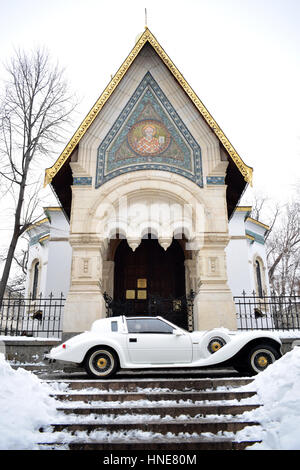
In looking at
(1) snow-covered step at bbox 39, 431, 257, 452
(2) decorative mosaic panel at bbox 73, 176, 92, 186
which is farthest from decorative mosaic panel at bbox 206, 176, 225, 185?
(1) snow-covered step at bbox 39, 431, 257, 452

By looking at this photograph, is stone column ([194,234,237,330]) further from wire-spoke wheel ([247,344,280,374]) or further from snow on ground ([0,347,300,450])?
snow on ground ([0,347,300,450])

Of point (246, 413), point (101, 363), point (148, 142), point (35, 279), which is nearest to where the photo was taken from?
point (246, 413)

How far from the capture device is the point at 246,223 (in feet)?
69.9

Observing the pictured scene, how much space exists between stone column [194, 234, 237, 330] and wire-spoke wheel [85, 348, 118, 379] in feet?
13.6

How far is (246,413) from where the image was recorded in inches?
205

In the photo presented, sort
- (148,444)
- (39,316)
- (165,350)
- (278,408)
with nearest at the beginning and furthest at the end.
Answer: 1. (148,444)
2. (278,408)
3. (165,350)
4. (39,316)

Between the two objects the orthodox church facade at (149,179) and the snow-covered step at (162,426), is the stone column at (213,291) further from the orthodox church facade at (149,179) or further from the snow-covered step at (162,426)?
the snow-covered step at (162,426)

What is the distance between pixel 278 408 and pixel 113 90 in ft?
35.4

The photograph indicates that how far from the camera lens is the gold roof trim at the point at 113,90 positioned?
11908 millimetres

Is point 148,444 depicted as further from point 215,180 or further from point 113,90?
point 113,90

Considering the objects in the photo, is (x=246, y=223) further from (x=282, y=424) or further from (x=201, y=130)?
(x=282, y=424)

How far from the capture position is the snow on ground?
13.9 feet

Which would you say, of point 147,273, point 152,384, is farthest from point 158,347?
point 147,273

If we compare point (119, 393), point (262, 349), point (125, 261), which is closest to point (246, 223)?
point (125, 261)
